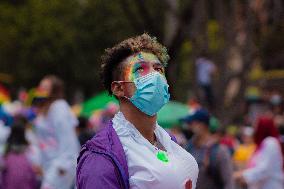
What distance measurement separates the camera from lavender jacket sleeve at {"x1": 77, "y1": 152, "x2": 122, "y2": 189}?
380cm

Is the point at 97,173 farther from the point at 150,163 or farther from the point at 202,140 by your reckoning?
the point at 202,140

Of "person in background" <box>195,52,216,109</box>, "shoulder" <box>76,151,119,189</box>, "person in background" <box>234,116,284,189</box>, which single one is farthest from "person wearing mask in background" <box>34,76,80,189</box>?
"person in background" <box>195,52,216,109</box>

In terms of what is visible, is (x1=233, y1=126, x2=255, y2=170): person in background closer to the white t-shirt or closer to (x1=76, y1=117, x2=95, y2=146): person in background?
(x1=76, y1=117, x2=95, y2=146): person in background

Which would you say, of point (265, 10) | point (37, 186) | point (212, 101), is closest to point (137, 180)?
point (37, 186)

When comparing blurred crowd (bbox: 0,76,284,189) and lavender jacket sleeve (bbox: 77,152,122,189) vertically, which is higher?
lavender jacket sleeve (bbox: 77,152,122,189)

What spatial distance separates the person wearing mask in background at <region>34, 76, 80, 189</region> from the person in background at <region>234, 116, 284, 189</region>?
66.5 inches

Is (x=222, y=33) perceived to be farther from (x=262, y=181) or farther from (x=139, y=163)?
(x=139, y=163)

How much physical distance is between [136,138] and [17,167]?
562 centimetres

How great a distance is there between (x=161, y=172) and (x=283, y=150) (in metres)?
5.09

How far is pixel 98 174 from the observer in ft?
12.5

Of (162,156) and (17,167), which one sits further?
(17,167)

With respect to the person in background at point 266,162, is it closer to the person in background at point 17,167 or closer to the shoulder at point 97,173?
the person in background at point 17,167

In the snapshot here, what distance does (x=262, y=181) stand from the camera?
880 cm

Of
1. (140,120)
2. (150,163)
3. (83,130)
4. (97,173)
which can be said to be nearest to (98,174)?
(97,173)
